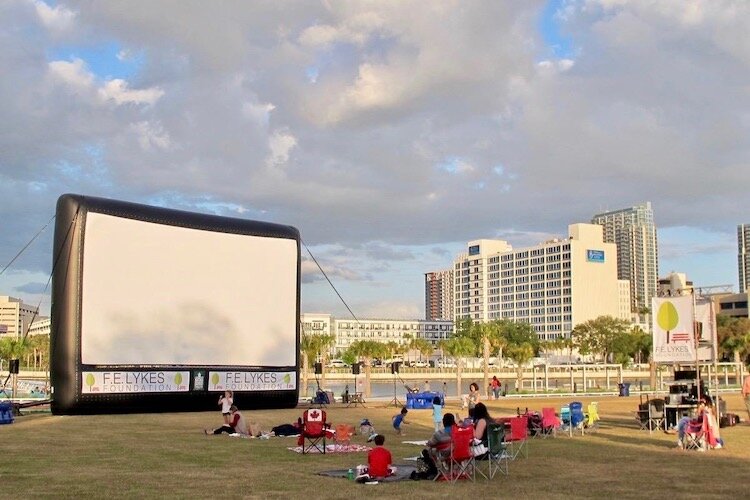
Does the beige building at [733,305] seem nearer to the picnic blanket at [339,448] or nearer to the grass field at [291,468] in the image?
the grass field at [291,468]

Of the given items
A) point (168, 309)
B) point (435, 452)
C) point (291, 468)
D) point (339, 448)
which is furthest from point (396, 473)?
point (168, 309)

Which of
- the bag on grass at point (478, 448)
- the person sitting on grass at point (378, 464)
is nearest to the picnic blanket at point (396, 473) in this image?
the person sitting on grass at point (378, 464)

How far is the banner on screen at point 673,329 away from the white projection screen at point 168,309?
51.5 ft

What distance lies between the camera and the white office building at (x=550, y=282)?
6836 inches

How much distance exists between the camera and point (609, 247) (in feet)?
594

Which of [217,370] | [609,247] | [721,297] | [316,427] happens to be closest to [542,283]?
[609,247]

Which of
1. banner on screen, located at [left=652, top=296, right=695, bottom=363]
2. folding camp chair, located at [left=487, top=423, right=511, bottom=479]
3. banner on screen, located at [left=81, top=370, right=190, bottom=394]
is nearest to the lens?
folding camp chair, located at [left=487, top=423, right=511, bottom=479]

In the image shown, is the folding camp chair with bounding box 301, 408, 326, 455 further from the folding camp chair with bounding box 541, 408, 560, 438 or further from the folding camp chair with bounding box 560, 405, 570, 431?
the folding camp chair with bounding box 560, 405, 570, 431

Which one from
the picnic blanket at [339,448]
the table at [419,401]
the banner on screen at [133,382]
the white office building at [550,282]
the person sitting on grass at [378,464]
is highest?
the white office building at [550,282]

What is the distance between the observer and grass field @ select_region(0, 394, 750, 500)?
10719 mm

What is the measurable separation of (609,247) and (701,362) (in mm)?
165302

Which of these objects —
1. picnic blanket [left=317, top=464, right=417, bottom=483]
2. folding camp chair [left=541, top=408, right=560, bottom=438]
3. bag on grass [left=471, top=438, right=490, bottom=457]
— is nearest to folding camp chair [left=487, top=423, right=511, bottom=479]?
bag on grass [left=471, top=438, right=490, bottom=457]

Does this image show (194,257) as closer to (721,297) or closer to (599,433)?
(599,433)

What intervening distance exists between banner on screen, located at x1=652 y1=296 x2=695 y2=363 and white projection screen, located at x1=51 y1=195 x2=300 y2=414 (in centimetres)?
1570
